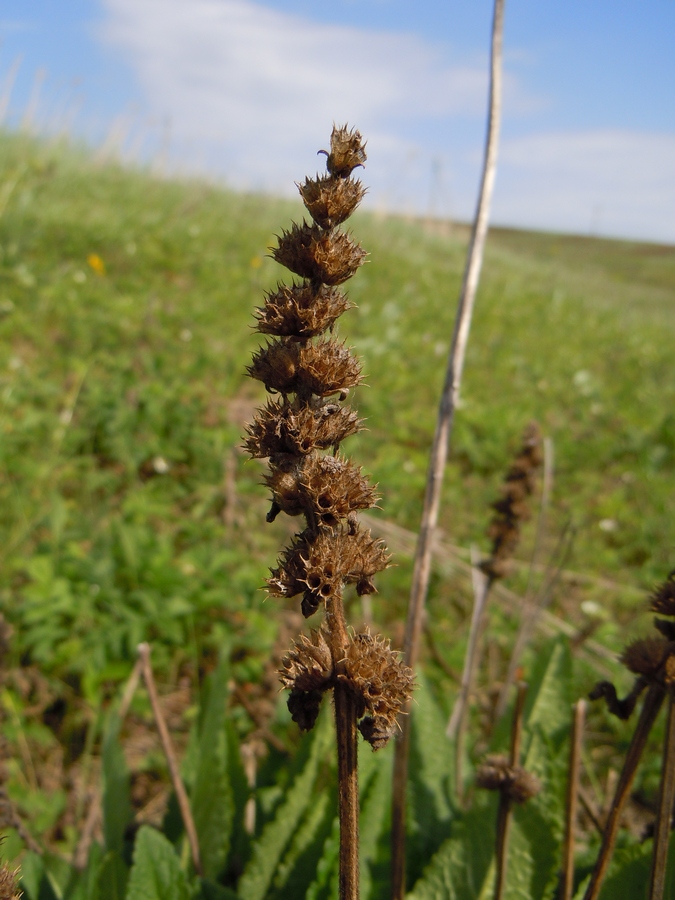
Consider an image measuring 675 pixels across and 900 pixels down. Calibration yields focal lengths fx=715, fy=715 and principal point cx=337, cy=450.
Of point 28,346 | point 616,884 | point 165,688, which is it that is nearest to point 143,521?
point 165,688

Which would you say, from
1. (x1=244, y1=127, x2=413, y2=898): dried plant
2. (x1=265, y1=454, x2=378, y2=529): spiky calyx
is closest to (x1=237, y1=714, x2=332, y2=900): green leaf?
(x1=244, y1=127, x2=413, y2=898): dried plant

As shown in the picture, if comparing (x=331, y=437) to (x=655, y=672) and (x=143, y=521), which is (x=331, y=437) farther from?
(x=143, y=521)

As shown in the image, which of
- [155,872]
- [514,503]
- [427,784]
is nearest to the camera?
[155,872]

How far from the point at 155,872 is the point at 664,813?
0.93 metres

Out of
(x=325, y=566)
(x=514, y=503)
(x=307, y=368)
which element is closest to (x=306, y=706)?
(x=325, y=566)

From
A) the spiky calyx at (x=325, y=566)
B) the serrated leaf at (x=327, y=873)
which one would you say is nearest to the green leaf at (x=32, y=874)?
the serrated leaf at (x=327, y=873)

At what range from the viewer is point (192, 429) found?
502 centimetres

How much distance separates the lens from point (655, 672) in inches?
41.1

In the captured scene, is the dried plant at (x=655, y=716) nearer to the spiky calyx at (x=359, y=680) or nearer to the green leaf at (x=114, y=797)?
the spiky calyx at (x=359, y=680)

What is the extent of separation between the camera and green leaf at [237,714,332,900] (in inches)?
61.9

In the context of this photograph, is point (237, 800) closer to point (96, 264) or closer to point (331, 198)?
point (331, 198)

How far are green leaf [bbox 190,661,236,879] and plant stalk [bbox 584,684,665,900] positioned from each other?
0.88m

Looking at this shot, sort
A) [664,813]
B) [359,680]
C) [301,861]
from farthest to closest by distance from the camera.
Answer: [301,861], [664,813], [359,680]

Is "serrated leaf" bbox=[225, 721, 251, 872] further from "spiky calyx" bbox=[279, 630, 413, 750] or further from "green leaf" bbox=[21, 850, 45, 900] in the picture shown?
"spiky calyx" bbox=[279, 630, 413, 750]
